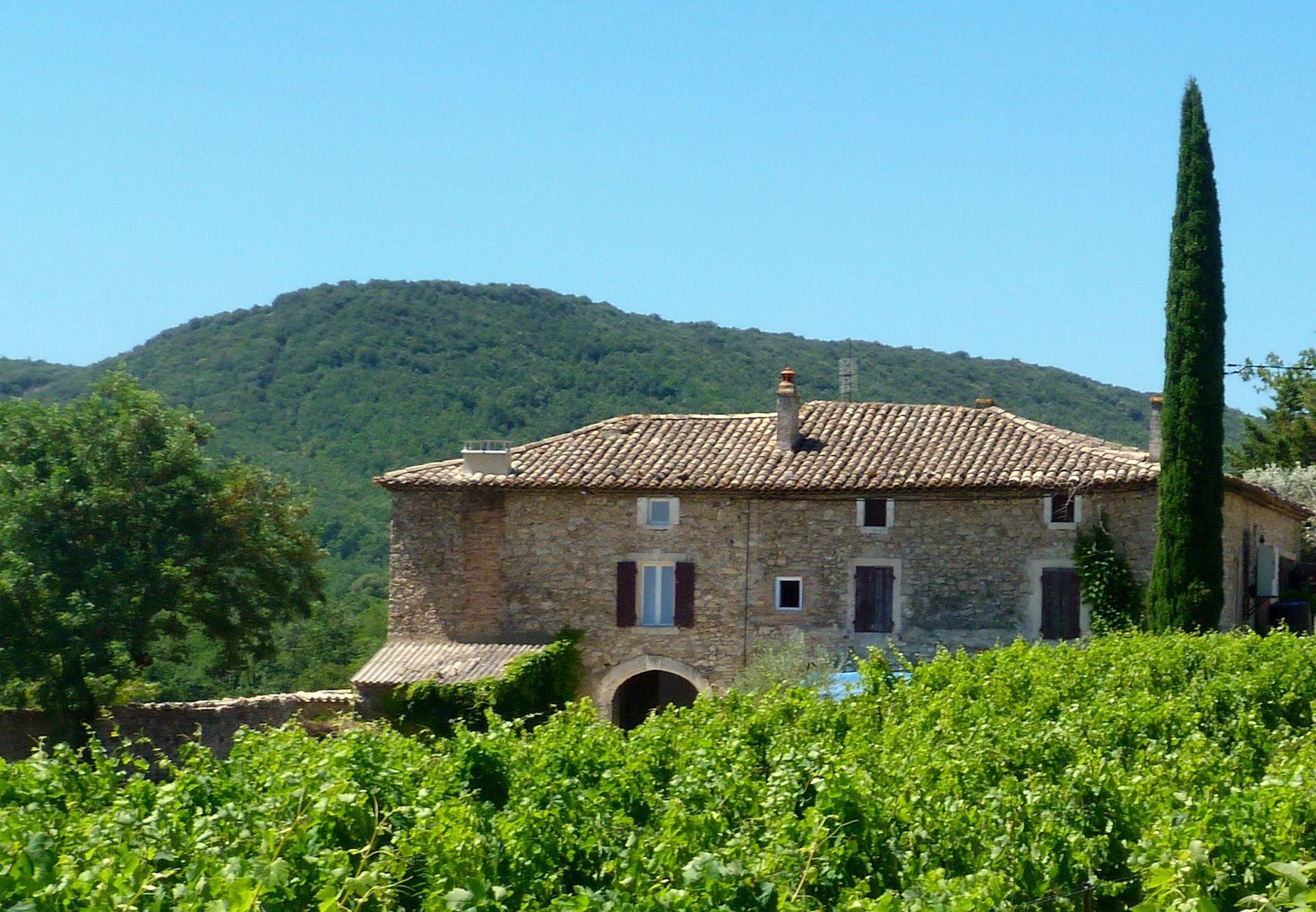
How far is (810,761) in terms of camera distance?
8.41m

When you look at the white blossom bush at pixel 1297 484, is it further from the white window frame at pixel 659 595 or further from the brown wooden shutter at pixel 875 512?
the white window frame at pixel 659 595

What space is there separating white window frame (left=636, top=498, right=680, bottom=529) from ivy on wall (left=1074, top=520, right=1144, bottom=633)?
588 cm

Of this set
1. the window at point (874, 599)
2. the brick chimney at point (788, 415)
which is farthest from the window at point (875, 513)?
the brick chimney at point (788, 415)

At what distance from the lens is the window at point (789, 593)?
22.9m

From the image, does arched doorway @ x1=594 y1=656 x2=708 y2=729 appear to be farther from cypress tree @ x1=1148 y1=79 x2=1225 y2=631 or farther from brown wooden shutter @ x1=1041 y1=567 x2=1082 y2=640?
cypress tree @ x1=1148 y1=79 x2=1225 y2=631

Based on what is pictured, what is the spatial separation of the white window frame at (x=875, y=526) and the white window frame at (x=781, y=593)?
1.19 m

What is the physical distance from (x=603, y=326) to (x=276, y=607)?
47.7 meters

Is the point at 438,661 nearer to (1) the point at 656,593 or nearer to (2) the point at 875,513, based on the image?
(1) the point at 656,593

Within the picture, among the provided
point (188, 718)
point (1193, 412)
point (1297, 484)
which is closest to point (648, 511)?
point (188, 718)

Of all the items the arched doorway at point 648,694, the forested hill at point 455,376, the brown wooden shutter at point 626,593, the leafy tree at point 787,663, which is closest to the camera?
the leafy tree at point 787,663

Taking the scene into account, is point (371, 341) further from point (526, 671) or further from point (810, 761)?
point (810, 761)

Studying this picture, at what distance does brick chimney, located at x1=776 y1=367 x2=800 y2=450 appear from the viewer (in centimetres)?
2380

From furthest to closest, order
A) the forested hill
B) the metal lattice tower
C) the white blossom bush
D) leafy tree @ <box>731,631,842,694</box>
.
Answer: the forested hill, the metal lattice tower, the white blossom bush, leafy tree @ <box>731,631,842,694</box>

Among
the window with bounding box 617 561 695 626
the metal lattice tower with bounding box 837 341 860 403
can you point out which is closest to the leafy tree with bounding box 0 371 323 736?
the window with bounding box 617 561 695 626
